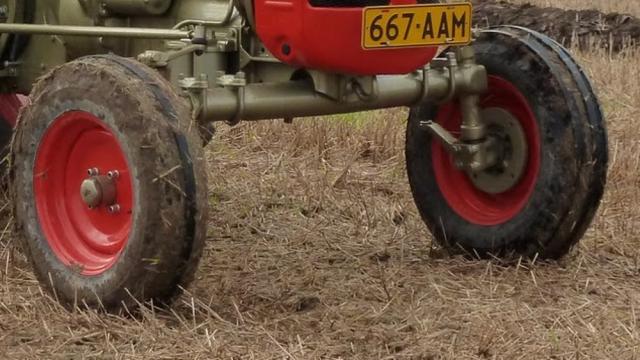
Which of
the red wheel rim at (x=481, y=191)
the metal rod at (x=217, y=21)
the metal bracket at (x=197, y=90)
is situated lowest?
the red wheel rim at (x=481, y=191)

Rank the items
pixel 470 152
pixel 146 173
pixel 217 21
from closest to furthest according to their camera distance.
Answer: pixel 146 173
pixel 217 21
pixel 470 152

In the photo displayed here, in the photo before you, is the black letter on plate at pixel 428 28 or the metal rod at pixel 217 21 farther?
the metal rod at pixel 217 21

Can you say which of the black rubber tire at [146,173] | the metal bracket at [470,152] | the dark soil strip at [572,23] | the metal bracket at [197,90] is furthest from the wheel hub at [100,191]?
the dark soil strip at [572,23]

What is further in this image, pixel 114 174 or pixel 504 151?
pixel 504 151

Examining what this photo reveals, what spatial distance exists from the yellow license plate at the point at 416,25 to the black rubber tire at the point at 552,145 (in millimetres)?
403

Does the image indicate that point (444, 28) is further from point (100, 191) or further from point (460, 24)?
point (100, 191)

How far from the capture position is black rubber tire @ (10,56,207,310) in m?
4.18

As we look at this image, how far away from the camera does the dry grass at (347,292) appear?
163 inches

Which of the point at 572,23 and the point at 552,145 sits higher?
the point at 552,145

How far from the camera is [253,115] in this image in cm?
461

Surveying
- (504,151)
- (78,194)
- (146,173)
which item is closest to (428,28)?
(504,151)

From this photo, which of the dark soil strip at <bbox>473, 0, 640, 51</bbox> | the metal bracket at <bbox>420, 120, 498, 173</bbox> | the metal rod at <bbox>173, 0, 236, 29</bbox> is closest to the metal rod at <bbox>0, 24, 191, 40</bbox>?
the metal rod at <bbox>173, 0, 236, 29</bbox>

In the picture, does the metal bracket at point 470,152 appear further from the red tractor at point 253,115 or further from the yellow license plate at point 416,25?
the yellow license plate at point 416,25

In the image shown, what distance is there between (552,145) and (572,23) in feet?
28.7
